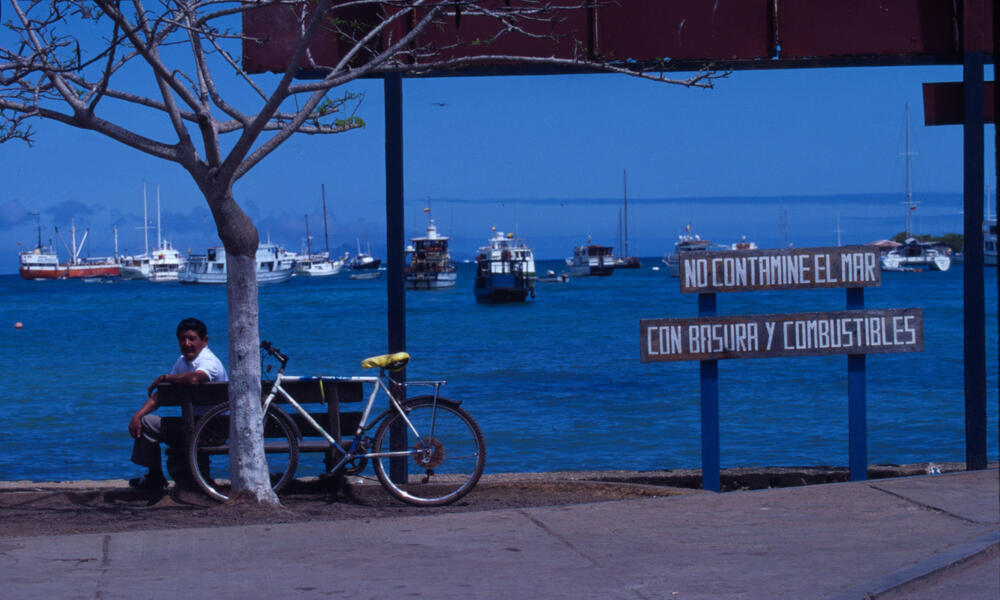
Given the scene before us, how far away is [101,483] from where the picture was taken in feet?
29.6

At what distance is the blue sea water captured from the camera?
15547 mm

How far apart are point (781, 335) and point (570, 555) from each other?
306 cm

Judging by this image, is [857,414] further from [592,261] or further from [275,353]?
[592,261]

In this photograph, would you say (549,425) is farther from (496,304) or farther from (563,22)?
(496,304)

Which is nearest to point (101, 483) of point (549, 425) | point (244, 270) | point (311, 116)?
point (244, 270)

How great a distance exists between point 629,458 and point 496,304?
2264 inches

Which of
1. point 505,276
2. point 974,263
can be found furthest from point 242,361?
point 505,276

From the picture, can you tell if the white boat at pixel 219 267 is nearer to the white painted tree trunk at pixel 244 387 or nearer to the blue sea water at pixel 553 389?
the blue sea water at pixel 553 389

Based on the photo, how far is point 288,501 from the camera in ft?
24.6

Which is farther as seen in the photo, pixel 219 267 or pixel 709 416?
pixel 219 267

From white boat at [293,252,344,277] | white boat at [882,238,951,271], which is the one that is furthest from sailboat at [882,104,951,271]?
white boat at [293,252,344,277]

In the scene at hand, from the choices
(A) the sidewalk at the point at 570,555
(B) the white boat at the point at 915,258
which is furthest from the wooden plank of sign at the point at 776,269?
(B) the white boat at the point at 915,258

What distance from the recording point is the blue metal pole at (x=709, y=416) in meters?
7.86

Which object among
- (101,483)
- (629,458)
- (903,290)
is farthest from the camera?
(903,290)
